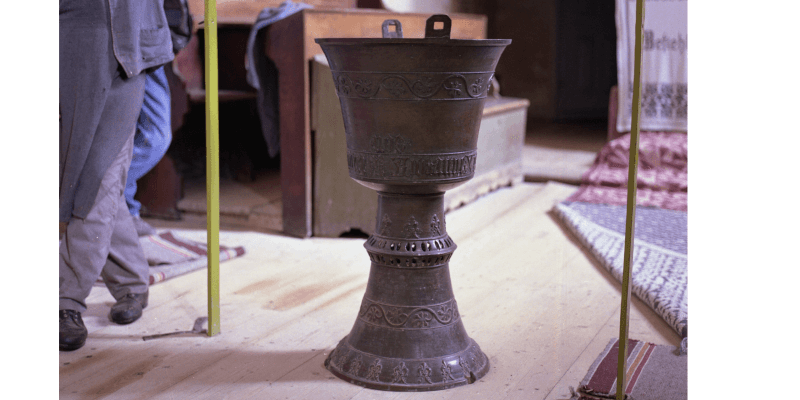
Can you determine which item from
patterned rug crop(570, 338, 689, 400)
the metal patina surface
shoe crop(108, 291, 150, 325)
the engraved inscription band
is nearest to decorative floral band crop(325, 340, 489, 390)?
the metal patina surface

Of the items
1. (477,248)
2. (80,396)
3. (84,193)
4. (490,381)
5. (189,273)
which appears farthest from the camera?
(477,248)

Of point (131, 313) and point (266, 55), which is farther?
point (266, 55)

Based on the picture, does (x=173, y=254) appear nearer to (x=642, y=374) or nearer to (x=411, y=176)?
(x=411, y=176)

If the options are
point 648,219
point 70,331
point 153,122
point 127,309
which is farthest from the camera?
point 648,219

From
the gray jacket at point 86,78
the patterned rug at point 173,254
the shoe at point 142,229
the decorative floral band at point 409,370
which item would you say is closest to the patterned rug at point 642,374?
the decorative floral band at point 409,370

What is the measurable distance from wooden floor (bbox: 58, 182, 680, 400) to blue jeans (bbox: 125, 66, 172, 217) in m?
0.49

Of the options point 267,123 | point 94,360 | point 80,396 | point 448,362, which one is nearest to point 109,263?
point 94,360

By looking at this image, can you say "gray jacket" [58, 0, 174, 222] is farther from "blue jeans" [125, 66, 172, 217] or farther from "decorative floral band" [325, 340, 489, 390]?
"decorative floral band" [325, 340, 489, 390]

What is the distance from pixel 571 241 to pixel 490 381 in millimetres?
1720

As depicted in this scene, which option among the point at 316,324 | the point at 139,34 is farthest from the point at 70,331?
the point at 139,34

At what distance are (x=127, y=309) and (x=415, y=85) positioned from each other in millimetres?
1229

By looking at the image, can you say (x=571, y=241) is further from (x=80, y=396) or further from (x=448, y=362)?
(x=80, y=396)

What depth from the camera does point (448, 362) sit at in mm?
1955

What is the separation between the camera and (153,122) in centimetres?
262
